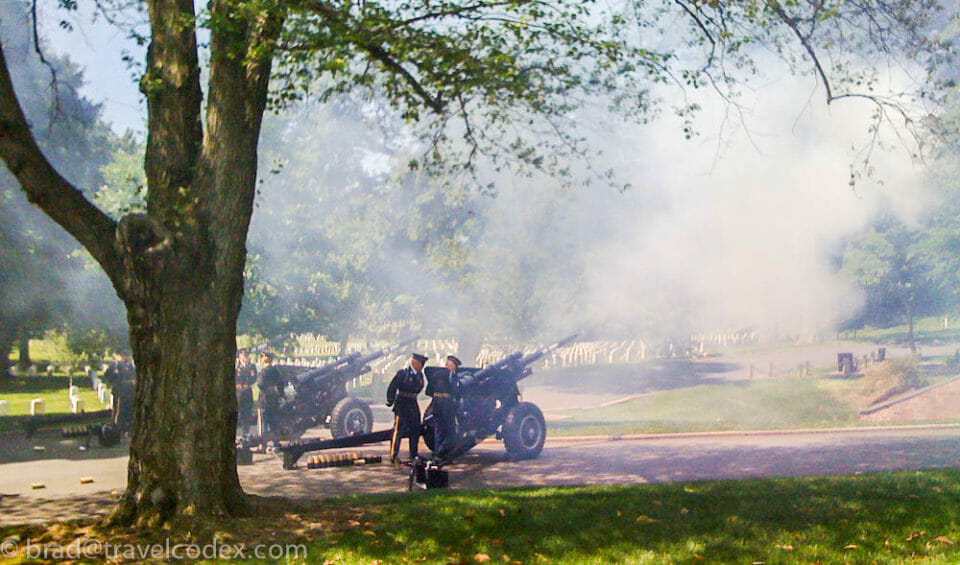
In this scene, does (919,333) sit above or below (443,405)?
above

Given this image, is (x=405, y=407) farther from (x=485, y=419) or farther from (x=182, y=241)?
(x=182, y=241)

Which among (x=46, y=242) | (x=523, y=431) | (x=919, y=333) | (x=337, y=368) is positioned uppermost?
(x=46, y=242)

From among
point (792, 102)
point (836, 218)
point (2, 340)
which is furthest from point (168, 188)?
point (836, 218)

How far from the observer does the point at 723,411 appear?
65.5 ft

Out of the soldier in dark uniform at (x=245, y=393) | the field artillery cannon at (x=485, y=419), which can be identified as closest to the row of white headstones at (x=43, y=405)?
the soldier in dark uniform at (x=245, y=393)

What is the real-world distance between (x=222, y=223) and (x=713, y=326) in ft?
87.7

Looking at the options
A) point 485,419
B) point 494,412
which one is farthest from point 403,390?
point 494,412

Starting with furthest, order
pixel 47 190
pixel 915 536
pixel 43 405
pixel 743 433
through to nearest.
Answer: pixel 43 405, pixel 743 433, pixel 47 190, pixel 915 536

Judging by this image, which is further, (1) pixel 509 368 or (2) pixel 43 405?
(2) pixel 43 405

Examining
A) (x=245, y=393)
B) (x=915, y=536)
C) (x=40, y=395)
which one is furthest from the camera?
(x=40, y=395)

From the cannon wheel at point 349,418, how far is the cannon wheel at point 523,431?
109 inches

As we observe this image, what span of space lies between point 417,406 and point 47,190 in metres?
5.39

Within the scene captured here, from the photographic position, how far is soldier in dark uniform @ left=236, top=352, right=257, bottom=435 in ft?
47.4

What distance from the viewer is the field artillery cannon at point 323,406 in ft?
43.1
